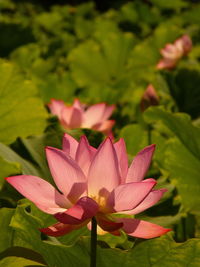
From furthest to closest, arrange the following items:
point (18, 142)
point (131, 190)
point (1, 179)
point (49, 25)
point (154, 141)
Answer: point (49, 25)
point (154, 141)
point (18, 142)
point (1, 179)
point (131, 190)

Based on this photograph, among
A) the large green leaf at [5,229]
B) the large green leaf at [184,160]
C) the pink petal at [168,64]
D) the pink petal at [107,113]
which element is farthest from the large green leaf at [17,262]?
the pink petal at [168,64]

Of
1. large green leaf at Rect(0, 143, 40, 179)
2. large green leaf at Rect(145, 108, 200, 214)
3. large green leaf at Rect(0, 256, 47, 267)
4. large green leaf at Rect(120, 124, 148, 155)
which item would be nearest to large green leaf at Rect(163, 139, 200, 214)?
large green leaf at Rect(145, 108, 200, 214)

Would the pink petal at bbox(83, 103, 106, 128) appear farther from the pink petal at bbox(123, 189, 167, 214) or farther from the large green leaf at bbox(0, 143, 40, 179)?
the pink petal at bbox(123, 189, 167, 214)

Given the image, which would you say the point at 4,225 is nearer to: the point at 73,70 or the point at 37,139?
the point at 37,139

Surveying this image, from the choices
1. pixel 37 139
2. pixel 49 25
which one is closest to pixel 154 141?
pixel 37 139

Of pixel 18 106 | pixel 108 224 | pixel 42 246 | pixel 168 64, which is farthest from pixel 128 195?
pixel 168 64

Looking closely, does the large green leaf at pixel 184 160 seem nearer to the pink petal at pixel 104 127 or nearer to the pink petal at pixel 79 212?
the pink petal at pixel 104 127

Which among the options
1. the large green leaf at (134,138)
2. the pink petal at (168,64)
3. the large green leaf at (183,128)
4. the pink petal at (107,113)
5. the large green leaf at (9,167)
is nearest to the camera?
the large green leaf at (9,167)
